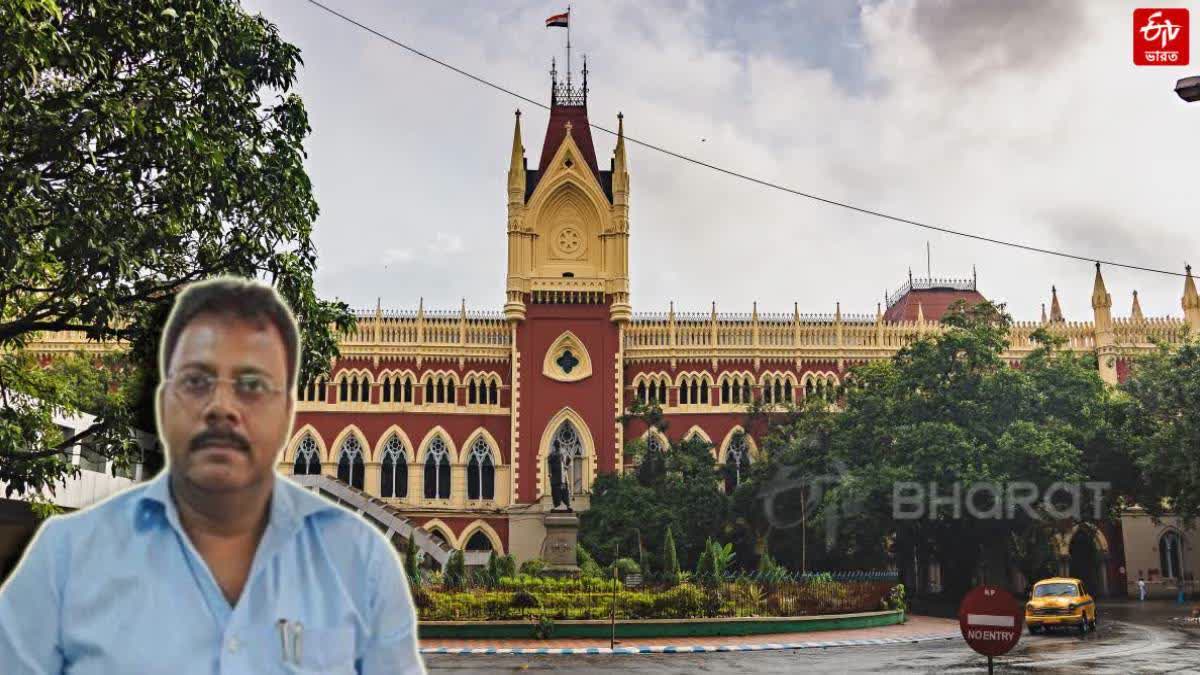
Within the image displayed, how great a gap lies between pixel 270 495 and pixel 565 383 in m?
42.0

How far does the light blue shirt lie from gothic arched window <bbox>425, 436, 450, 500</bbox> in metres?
42.1

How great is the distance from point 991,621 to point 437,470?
36958 mm

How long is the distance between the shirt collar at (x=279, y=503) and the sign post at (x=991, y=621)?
6589mm

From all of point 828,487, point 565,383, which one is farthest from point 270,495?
point 565,383

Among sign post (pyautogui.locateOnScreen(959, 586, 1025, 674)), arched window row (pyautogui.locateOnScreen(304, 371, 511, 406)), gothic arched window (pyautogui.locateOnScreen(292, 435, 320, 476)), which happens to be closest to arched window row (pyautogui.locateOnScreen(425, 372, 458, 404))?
arched window row (pyautogui.locateOnScreen(304, 371, 511, 406))

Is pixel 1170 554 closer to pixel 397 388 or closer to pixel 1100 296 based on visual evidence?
pixel 1100 296

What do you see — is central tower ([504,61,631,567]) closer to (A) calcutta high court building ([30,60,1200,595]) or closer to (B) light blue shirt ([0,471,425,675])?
(A) calcutta high court building ([30,60,1200,595])

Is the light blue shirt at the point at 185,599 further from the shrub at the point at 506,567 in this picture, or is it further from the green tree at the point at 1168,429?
the green tree at the point at 1168,429

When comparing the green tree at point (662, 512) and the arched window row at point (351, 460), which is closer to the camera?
A: the green tree at point (662, 512)

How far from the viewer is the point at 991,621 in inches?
304

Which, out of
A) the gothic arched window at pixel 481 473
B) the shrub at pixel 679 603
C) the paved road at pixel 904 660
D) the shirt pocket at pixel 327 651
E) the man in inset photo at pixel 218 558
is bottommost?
the paved road at pixel 904 660

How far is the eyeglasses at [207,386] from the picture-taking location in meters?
1.81

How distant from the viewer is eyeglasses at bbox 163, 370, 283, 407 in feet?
5.95

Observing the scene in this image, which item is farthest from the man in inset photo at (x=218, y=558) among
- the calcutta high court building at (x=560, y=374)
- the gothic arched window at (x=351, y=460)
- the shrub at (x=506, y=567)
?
the gothic arched window at (x=351, y=460)
